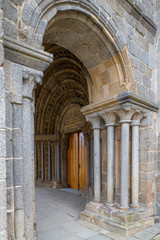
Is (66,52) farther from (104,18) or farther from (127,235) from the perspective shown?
(127,235)

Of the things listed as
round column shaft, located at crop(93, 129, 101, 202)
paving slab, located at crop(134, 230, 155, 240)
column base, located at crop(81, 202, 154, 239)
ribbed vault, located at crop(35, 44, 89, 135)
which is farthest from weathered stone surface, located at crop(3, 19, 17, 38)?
ribbed vault, located at crop(35, 44, 89, 135)

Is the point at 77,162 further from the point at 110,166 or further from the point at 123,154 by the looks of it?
the point at 123,154

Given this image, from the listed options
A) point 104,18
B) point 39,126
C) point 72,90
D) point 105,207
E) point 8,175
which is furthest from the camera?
point 39,126

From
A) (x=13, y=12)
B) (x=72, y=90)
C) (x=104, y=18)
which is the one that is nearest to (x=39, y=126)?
(x=72, y=90)

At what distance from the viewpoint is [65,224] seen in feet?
10.0

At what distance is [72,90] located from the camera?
18.6 ft

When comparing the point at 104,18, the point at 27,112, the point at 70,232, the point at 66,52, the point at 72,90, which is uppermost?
the point at 66,52

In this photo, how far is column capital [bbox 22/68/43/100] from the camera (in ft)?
5.58

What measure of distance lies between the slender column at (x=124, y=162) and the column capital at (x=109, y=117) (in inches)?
6.0

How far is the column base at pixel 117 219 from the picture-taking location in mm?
2635

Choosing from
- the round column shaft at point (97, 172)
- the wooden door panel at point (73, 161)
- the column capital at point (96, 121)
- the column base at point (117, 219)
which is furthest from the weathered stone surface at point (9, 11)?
the wooden door panel at point (73, 161)

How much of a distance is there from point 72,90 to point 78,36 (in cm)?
296

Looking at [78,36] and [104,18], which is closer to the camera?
[104,18]

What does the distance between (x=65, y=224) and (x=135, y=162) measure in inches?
59.2
